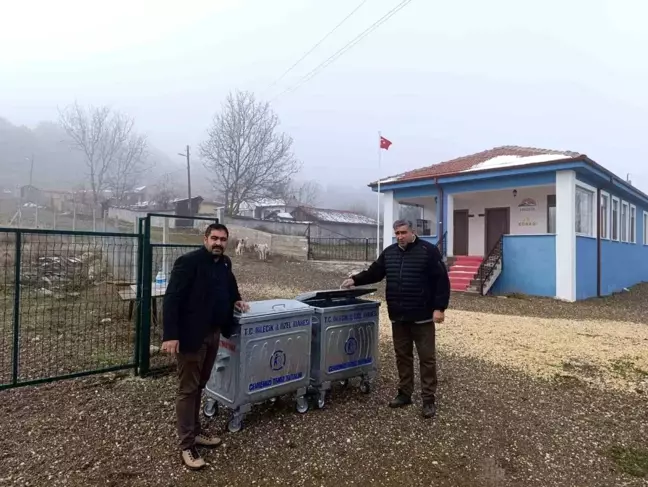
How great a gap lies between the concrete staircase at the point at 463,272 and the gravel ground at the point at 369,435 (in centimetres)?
839

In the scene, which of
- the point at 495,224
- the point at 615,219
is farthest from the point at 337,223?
the point at 615,219

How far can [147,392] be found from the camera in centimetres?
420

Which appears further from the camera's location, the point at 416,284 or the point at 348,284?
the point at 348,284

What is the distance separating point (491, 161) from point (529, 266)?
4464mm

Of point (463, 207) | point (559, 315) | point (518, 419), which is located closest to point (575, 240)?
point (559, 315)

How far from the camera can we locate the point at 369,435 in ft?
11.6

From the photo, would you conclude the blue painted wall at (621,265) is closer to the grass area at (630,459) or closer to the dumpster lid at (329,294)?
the grass area at (630,459)

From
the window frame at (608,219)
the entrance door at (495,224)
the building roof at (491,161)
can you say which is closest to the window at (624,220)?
the window frame at (608,219)

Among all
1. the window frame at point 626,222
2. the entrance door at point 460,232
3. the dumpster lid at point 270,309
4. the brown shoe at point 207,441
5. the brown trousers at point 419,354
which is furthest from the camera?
the entrance door at point 460,232

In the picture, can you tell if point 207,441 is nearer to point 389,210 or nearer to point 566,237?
point 566,237

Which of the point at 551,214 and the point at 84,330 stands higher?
the point at 551,214

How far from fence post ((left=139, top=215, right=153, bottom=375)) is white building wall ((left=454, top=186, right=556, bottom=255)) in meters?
13.0

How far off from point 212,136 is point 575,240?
113ft

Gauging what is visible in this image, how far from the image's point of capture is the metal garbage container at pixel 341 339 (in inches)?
156
